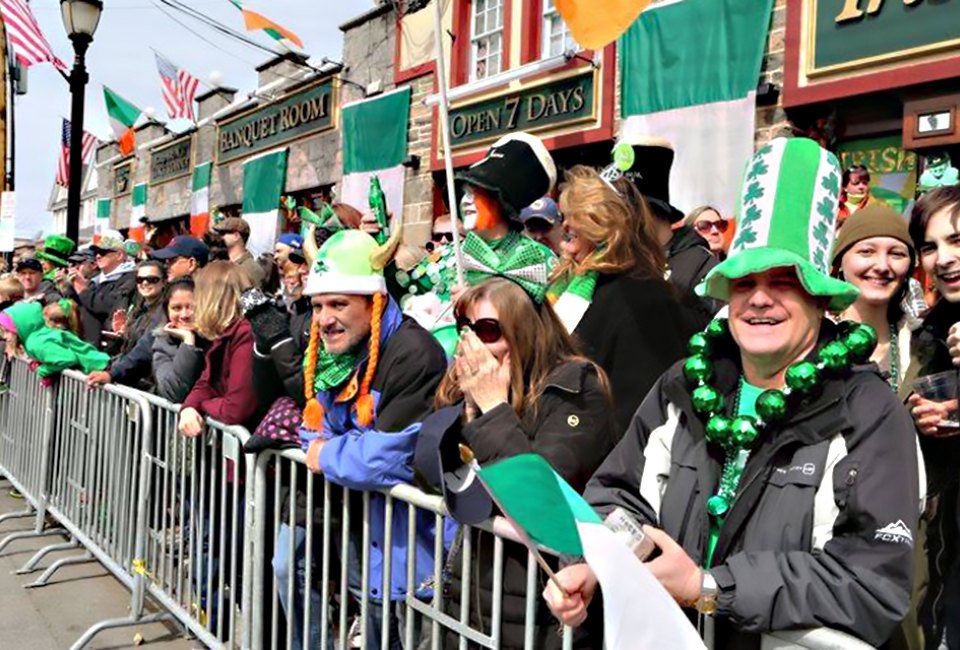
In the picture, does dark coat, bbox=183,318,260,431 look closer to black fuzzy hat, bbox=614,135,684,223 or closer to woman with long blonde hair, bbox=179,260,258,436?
woman with long blonde hair, bbox=179,260,258,436

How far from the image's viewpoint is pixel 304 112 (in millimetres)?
15680

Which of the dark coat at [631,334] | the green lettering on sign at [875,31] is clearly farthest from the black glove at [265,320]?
the green lettering on sign at [875,31]

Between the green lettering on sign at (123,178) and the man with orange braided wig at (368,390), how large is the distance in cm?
2474

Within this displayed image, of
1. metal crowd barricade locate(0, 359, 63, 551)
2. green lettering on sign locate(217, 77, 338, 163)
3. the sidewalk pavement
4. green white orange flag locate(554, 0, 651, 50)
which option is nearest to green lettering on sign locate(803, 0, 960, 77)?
green white orange flag locate(554, 0, 651, 50)

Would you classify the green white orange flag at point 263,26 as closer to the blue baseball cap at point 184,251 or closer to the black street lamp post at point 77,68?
the black street lamp post at point 77,68

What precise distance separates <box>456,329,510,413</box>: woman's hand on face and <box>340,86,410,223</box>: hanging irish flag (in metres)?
10.3

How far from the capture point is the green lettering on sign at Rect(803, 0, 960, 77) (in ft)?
21.3

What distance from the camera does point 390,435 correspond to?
9.32ft

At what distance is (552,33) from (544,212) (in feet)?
23.5

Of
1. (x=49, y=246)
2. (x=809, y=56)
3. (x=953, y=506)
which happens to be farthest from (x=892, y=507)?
(x=49, y=246)

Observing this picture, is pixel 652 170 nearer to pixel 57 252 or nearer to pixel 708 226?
pixel 708 226

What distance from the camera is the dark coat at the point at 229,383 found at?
3924 mm

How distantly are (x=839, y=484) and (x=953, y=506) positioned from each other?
100 cm

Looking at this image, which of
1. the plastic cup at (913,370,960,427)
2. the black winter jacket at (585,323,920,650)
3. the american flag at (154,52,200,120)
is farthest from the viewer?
the american flag at (154,52,200,120)
